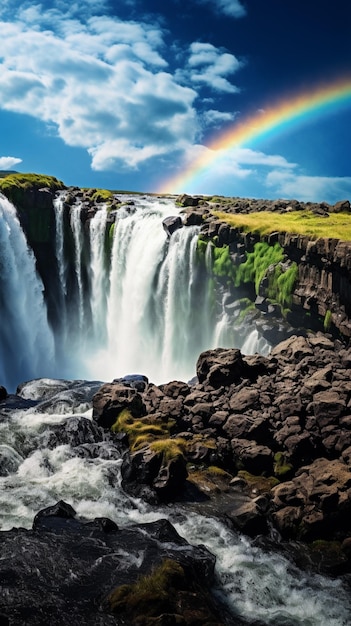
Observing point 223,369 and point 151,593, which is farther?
point 223,369

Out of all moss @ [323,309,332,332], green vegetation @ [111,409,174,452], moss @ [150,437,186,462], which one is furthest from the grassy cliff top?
moss @ [150,437,186,462]

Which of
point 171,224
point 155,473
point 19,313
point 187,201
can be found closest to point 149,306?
point 171,224

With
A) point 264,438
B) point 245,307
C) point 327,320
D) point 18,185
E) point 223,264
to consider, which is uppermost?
point 18,185

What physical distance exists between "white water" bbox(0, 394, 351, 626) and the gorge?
0.08 m

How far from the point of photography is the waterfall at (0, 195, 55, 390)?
156ft

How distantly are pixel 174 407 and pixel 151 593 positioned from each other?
15120 mm

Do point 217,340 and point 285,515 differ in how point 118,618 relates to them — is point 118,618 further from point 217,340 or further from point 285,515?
point 217,340

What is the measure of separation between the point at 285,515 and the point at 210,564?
434 cm

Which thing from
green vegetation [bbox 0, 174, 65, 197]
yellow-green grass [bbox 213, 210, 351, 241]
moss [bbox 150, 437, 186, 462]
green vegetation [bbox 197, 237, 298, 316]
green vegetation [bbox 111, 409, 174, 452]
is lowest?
green vegetation [bbox 111, 409, 174, 452]

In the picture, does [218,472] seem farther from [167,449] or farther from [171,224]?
[171,224]

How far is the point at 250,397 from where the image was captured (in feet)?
89.0

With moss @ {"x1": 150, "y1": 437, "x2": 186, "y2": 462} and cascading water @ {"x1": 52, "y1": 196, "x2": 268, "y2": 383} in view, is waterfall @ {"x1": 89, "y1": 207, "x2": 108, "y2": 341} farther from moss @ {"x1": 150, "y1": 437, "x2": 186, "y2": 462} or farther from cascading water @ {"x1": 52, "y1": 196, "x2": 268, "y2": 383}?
moss @ {"x1": 150, "y1": 437, "x2": 186, "y2": 462}

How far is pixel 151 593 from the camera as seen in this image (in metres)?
13.2

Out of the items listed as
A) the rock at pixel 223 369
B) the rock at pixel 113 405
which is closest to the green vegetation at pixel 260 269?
the rock at pixel 223 369
